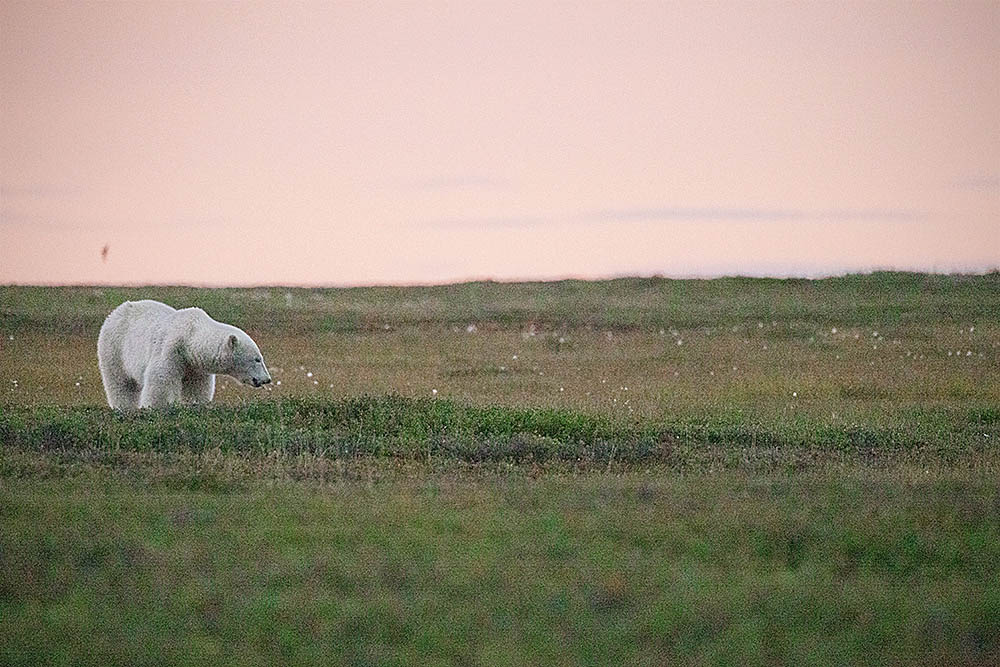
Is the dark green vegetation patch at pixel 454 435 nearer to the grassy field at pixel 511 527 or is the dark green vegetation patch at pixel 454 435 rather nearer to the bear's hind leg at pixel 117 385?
the grassy field at pixel 511 527

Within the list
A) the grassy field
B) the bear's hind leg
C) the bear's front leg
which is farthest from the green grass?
the bear's hind leg

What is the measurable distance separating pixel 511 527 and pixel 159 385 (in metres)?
7.76

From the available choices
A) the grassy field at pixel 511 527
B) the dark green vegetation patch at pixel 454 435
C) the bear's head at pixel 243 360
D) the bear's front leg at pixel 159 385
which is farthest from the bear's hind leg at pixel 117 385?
the bear's head at pixel 243 360

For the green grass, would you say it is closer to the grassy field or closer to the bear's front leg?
the grassy field

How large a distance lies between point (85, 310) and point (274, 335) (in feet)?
24.6

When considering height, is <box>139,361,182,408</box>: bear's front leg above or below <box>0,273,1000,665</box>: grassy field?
above

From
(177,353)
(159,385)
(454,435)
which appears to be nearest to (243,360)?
(177,353)

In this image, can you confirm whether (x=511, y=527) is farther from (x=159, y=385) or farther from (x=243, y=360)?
(x=159, y=385)

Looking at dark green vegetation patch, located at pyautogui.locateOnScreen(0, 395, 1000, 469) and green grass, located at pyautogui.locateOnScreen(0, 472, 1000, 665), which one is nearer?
green grass, located at pyautogui.locateOnScreen(0, 472, 1000, 665)

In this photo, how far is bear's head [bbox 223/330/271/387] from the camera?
15.0 m

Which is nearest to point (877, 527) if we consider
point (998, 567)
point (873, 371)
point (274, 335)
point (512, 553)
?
point (998, 567)

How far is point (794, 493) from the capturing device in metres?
9.95

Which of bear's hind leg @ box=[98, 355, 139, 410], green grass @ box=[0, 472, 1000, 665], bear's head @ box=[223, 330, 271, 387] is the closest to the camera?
green grass @ box=[0, 472, 1000, 665]

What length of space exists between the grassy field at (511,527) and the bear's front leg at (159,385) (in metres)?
0.74
